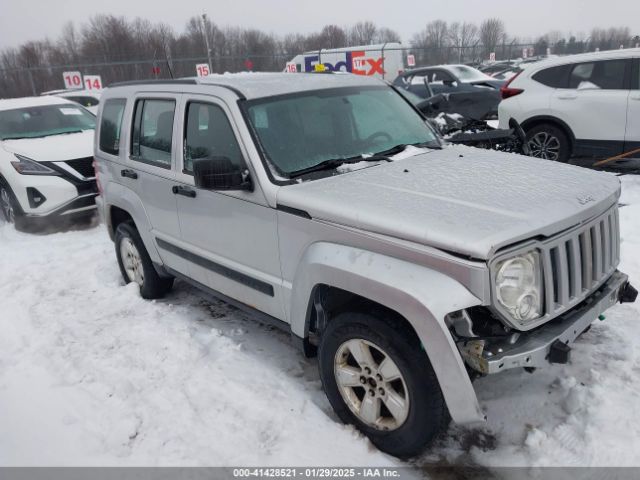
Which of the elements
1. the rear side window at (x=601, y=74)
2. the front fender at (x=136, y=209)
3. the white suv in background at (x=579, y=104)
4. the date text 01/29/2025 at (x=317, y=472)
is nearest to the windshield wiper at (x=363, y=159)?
the date text 01/29/2025 at (x=317, y=472)

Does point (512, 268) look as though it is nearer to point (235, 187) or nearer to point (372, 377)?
point (372, 377)

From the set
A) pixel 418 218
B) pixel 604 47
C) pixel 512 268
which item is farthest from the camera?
pixel 604 47

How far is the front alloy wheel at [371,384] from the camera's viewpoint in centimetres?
263

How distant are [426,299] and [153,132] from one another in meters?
2.97

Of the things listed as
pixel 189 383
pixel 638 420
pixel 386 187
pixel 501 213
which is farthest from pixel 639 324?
pixel 189 383

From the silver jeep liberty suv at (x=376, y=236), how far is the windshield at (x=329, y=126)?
11 mm

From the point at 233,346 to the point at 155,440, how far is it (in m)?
1.07

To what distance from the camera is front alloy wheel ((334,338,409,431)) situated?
2633 millimetres

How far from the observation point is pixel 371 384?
276cm

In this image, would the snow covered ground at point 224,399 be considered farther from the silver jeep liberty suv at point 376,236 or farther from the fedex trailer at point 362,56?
the fedex trailer at point 362,56

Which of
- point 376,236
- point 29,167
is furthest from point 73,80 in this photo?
point 376,236

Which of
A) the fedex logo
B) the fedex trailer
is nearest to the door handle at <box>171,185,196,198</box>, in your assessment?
the fedex logo

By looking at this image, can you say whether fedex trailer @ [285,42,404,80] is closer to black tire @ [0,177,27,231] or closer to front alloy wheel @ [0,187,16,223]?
front alloy wheel @ [0,187,16,223]

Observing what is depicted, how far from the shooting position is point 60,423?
3119mm
